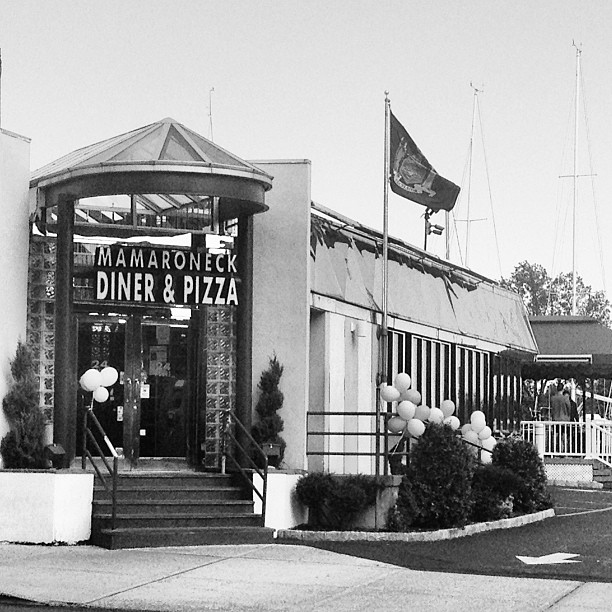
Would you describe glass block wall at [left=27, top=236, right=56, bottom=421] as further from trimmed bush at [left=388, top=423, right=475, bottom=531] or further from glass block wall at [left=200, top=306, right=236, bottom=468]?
trimmed bush at [left=388, top=423, right=475, bottom=531]

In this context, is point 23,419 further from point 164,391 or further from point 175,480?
point 164,391

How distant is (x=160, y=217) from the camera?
19219 millimetres

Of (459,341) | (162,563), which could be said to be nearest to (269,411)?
(162,563)

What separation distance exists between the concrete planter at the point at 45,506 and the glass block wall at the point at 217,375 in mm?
2758

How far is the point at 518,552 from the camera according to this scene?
16031mm

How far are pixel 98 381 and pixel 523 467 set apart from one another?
7.91 m

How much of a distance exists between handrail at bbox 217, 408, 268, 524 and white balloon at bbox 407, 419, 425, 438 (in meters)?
2.16

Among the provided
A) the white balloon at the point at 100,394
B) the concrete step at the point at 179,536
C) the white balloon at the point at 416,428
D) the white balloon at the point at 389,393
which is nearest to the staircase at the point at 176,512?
the concrete step at the point at 179,536

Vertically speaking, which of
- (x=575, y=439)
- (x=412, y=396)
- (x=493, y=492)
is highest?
(x=412, y=396)

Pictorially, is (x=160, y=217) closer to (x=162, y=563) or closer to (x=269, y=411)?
(x=269, y=411)

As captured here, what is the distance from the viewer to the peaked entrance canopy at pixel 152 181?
55.6ft

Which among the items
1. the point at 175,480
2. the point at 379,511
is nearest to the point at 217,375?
the point at 175,480

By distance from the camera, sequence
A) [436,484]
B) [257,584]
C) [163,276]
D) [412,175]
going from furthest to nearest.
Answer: [412,175] < [163,276] < [436,484] < [257,584]

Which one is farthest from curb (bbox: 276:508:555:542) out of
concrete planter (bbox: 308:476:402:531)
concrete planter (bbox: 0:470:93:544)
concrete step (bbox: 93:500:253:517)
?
concrete planter (bbox: 0:470:93:544)
